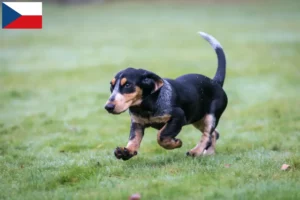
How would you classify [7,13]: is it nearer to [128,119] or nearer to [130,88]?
[128,119]

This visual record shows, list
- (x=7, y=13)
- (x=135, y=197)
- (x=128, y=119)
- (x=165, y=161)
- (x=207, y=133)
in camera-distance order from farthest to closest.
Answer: (x=7, y=13), (x=128, y=119), (x=207, y=133), (x=165, y=161), (x=135, y=197)

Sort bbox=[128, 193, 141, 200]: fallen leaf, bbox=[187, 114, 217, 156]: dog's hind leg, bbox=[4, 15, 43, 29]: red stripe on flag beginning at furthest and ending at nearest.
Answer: bbox=[4, 15, 43, 29]: red stripe on flag < bbox=[187, 114, 217, 156]: dog's hind leg < bbox=[128, 193, 141, 200]: fallen leaf

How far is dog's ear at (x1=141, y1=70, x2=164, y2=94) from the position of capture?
668 cm

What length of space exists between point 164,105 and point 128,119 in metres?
5.35

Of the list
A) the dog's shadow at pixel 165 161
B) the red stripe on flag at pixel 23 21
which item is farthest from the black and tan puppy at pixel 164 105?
the red stripe on flag at pixel 23 21

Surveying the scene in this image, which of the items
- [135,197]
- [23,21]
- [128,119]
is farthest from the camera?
[23,21]

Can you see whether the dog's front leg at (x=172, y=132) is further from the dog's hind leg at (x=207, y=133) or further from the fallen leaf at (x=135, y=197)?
the fallen leaf at (x=135, y=197)

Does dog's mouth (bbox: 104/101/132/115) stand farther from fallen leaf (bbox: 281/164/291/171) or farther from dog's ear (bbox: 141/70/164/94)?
fallen leaf (bbox: 281/164/291/171)

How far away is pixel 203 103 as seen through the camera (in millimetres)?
7617

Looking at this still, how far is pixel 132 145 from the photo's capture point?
22.4 feet

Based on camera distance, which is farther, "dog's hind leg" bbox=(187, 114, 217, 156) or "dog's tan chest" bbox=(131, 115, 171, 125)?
"dog's hind leg" bbox=(187, 114, 217, 156)

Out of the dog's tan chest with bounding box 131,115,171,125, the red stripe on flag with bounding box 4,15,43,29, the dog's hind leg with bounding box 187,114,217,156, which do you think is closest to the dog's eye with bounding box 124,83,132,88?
the dog's tan chest with bounding box 131,115,171,125

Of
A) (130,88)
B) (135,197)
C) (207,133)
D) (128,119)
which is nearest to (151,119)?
(130,88)

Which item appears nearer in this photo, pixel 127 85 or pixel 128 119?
pixel 127 85
